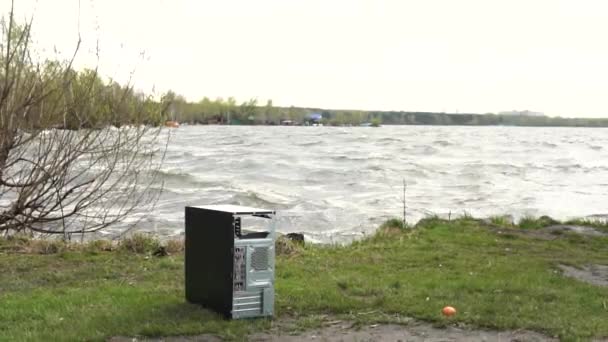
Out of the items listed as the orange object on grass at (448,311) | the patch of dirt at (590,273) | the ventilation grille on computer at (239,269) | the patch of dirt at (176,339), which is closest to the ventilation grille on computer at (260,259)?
the ventilation grille on computer at (239,269)

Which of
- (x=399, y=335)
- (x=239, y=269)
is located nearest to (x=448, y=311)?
(x=399, y=335)

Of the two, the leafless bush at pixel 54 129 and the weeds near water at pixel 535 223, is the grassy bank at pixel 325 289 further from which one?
the weeds near water at pixel 535 223

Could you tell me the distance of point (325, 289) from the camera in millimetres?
8812

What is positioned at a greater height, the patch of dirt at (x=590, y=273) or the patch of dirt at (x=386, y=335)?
the patch of dirt at (x=386, y=335)

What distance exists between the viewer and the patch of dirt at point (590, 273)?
9.98 metres

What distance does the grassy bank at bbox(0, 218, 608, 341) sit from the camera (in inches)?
285

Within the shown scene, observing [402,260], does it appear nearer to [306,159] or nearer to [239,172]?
[239,172]

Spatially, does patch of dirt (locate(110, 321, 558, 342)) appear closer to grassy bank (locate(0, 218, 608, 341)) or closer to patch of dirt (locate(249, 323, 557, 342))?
patch of dirt (locate(249, 323, 557, 342))

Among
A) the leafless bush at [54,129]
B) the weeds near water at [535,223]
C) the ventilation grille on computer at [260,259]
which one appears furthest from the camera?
the weeds near water at [535,223]

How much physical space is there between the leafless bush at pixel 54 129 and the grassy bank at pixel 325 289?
38.3 inches

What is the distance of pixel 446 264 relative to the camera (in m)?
11.1

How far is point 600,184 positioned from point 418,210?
48.5 ft

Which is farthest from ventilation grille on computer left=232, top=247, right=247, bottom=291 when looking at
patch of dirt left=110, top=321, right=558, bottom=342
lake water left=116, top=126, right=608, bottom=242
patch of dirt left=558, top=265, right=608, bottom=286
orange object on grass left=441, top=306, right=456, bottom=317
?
lake water left=116, top=126, right=608, bottom=242

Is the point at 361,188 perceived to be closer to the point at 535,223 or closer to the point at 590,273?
the point at 535,223
